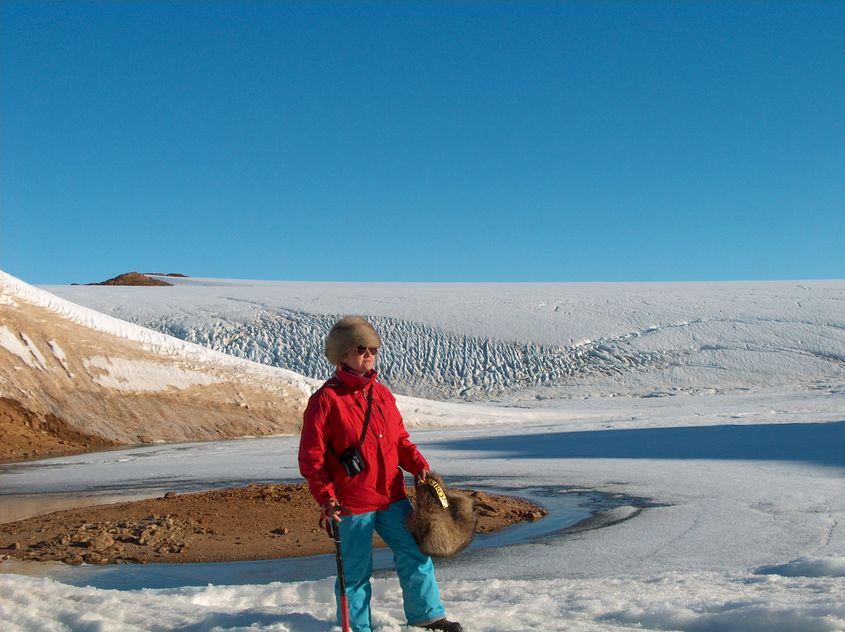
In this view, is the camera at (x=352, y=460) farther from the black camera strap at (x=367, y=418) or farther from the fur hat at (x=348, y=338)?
the fur hat at (x=348, y=338)

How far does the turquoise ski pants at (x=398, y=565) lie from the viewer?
3.61 meters

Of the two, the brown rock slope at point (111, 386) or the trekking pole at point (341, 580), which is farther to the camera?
the brown rock slope at point (111, 386)

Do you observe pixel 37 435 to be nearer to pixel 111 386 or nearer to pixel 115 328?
pixel 111 386

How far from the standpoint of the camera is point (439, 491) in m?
3.69

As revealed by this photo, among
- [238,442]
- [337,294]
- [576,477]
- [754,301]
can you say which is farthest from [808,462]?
[337,294]

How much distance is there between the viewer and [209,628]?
3.71 meters

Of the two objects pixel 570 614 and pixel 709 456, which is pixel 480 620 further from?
pixel 709 456

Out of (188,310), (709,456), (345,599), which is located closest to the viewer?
(345,599)

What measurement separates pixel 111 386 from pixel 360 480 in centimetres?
1330

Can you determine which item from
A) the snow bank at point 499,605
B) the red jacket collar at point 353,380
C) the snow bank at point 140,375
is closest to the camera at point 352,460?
the red jacket collar at point 353,380

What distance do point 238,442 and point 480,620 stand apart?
38.8 feet

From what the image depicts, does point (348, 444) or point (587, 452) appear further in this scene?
point (587, 452)

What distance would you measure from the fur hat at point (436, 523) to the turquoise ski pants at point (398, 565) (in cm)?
8

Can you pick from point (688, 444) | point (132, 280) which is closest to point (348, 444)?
point (688, 444)
